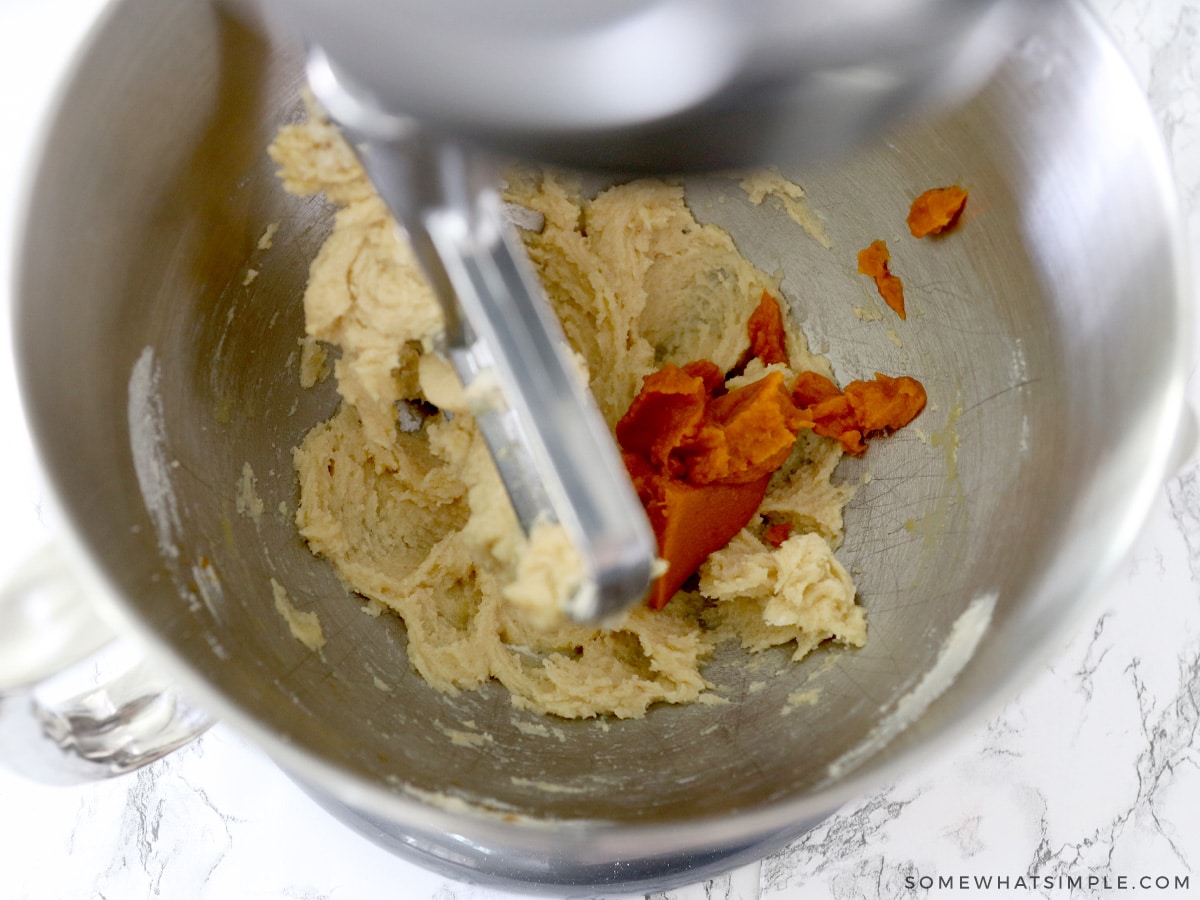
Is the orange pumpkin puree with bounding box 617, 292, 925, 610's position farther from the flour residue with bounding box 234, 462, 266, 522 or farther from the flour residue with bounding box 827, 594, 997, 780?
the flour residue with bounding box 234, 462, 266, 522

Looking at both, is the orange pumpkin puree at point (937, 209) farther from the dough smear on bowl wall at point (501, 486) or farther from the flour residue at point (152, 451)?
the flour residue at point (152, 451)

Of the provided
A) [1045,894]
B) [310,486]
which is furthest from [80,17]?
[1045,894]

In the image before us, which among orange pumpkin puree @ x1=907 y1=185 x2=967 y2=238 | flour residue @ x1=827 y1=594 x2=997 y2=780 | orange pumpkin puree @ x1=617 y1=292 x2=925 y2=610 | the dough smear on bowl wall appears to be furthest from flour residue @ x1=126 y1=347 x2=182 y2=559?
orange pumpkin puree @ x1=907 y1=185 x2=967 y2=238

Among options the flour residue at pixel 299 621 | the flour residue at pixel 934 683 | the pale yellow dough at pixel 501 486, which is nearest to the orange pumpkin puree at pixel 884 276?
the pale yellow dough at pixel 501 486

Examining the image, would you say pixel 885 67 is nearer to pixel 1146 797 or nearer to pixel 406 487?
pixel 406 487

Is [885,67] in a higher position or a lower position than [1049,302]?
higher

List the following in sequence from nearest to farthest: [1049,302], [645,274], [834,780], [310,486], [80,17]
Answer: [834,780] → [1049,302] → [310,486] → [645,274] → [80,17]
